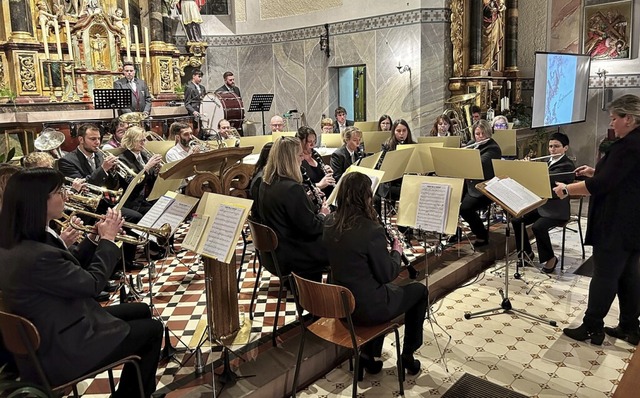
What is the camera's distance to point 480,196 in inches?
229

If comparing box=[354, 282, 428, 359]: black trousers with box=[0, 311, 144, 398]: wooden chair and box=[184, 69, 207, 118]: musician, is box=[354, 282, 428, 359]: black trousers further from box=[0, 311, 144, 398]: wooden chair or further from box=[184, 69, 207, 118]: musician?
box=[184, 69, 207, 118]: musician

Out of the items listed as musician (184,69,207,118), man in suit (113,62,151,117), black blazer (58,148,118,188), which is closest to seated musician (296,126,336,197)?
black blazer (58,148,118,188)

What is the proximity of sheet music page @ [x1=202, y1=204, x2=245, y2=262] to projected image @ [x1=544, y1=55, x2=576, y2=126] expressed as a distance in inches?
338

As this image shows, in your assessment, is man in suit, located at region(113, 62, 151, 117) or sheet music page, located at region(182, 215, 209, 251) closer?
sheet music page, located at region(182, 215, 209, 251)

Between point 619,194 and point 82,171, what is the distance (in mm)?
4812

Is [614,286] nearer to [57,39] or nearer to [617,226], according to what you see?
[617,226]

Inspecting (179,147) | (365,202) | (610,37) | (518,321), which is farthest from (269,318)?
(610,37)

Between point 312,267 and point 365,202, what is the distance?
1116mm

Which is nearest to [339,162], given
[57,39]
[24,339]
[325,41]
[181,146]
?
[181,146]

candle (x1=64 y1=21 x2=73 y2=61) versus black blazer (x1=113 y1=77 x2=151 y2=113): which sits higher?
candle (x1=64 y1=21 x2=73 y2=61)

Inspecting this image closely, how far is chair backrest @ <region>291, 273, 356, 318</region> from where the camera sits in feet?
9.23

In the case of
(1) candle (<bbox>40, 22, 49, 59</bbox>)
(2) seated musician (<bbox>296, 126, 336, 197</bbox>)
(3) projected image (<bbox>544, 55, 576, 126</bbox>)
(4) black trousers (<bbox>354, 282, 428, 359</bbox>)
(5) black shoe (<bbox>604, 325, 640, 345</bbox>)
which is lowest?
(5) black shoe (<bbox>604, 325, 640, 345</bbox>)

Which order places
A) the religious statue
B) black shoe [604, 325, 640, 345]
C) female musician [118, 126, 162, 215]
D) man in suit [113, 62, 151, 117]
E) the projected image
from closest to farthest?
black shoe [604, 325, 640, 345] → female musician [118, 126, 162, 215] → man in suit [113, 62, 151, 117] → the projected image → the religious statue

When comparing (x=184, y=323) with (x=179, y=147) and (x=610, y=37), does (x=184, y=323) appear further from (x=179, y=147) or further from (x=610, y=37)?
(x=610, y=37)
